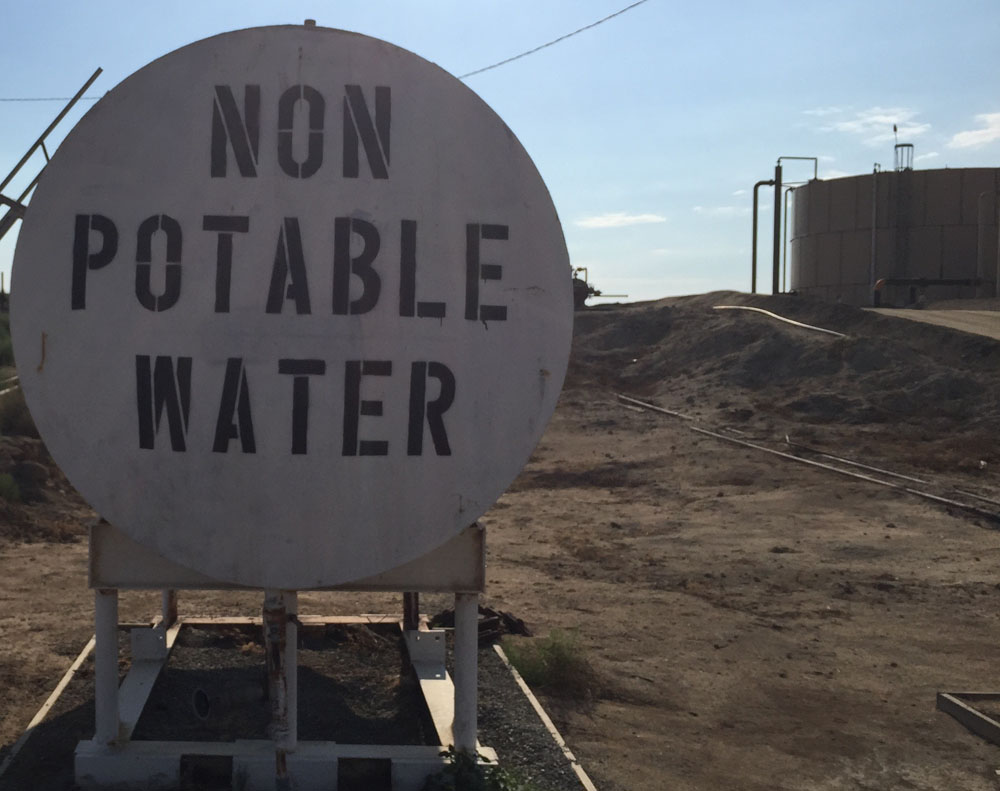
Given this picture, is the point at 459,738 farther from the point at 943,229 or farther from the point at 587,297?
the point at 587,297

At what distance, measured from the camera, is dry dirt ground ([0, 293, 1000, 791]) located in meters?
4.64

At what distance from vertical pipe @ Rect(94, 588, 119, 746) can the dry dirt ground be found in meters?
0.96

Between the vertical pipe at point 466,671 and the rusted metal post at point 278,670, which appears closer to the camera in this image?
the rusted metal post at point 278,670

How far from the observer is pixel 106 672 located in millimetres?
3562

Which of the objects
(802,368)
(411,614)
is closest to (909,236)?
(802,368)

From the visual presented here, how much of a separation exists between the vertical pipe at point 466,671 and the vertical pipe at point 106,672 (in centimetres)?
113

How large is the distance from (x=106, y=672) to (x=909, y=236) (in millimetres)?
26991

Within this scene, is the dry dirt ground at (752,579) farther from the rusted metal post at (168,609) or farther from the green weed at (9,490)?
the rusted metal post at (168,609)

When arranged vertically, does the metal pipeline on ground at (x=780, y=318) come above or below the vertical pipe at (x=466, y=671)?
above

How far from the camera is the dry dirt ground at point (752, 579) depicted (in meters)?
4.64

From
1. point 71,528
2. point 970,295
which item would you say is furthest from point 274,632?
point 970,295

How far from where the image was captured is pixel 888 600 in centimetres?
738

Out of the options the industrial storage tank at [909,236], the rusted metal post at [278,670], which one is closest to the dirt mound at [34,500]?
the rusted metal post at [278,670]

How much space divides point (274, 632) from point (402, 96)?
161 centimetres
